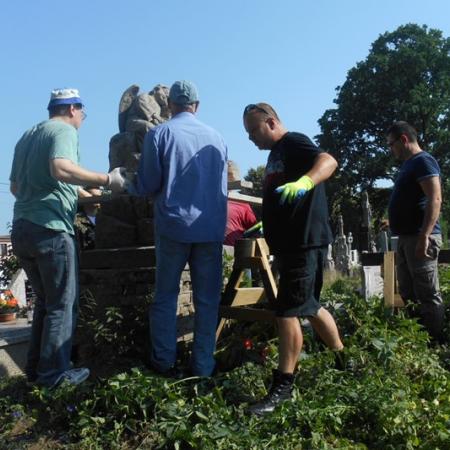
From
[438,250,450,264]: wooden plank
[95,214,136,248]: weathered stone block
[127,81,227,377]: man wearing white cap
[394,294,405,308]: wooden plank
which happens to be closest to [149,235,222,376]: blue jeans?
[127,81,227,377]: man wearing white cap

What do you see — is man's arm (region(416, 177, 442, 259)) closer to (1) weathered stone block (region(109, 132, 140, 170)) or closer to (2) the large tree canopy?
(1) weathered stone block (region(109, 132, 140, 170))

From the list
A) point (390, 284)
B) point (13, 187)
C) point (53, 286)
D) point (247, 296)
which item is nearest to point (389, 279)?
point (390, 284)

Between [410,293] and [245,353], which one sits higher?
[410,293]

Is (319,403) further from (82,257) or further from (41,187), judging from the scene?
(82,257)

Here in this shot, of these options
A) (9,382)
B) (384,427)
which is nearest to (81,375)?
(9,382)

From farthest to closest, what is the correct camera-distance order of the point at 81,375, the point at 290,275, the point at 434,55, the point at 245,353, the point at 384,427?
the point at 434,55 < the point at 245,353 < the point at 81,375 < the point at 290,275 < the point at 384,427

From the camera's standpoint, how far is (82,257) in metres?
4.39

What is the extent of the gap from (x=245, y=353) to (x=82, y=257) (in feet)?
4.86

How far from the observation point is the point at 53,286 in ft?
11.1

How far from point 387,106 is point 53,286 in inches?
1211

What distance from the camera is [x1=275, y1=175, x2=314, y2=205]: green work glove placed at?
296 centimetres

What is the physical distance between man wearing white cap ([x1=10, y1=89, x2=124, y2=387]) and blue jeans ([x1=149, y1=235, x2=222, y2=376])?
1.53 ft

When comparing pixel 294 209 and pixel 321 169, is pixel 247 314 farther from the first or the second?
pixel 321 169

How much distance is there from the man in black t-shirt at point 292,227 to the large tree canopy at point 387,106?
28.9 m
